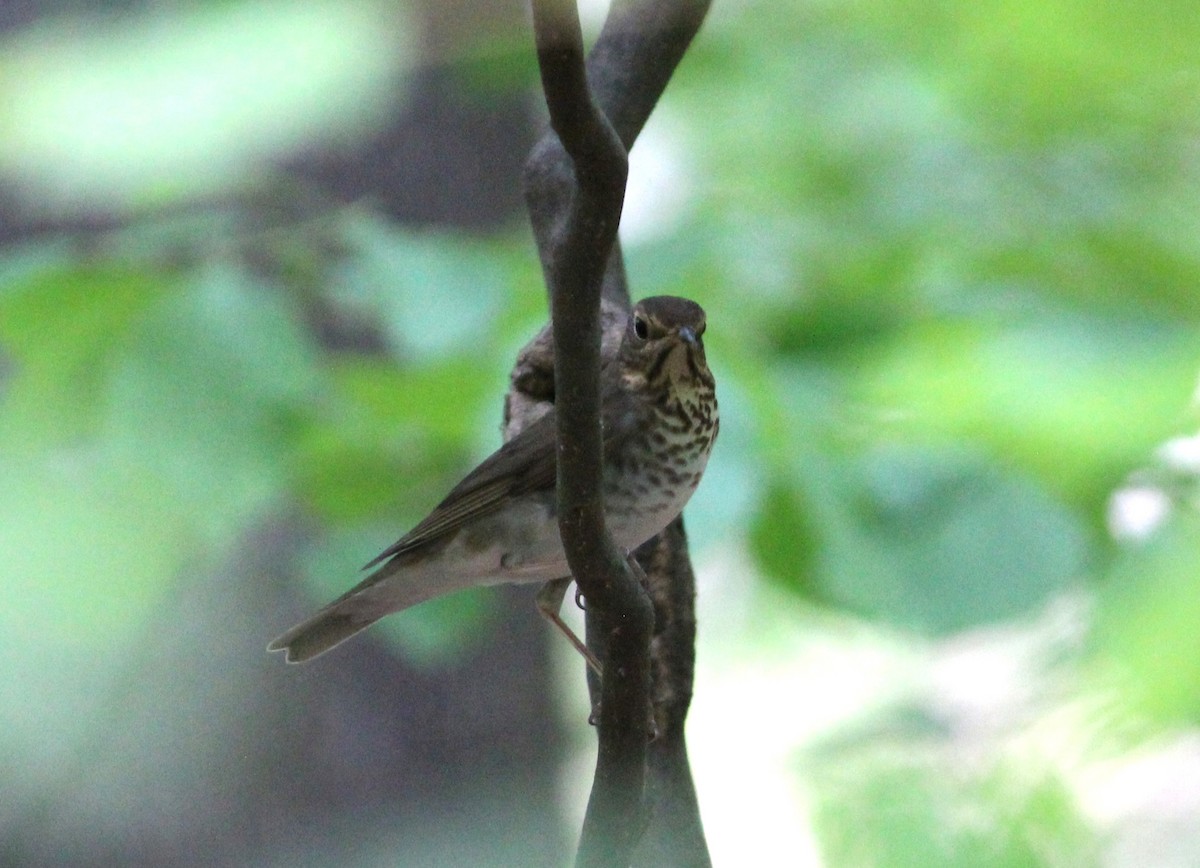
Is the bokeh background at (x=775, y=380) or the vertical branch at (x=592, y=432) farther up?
the bokeh background at (x=775, y=380)

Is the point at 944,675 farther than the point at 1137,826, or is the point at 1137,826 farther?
the point at 944,675

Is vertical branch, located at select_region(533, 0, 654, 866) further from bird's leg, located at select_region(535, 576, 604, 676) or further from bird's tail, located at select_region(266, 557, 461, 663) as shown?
bird's tail, located at select_region(266, 557, 461, 663)

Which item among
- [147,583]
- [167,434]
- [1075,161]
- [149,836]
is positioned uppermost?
[1075,161]

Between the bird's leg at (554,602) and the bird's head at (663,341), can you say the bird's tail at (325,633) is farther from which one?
the bird's head at (663,341)

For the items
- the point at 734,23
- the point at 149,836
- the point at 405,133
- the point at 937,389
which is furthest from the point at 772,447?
the point at 149,836

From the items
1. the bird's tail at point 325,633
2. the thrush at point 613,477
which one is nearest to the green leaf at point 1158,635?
the thrush at point 613,477

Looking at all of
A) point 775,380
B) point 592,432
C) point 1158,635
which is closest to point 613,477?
point 775,380

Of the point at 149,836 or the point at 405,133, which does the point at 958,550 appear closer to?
the point at 405,133
